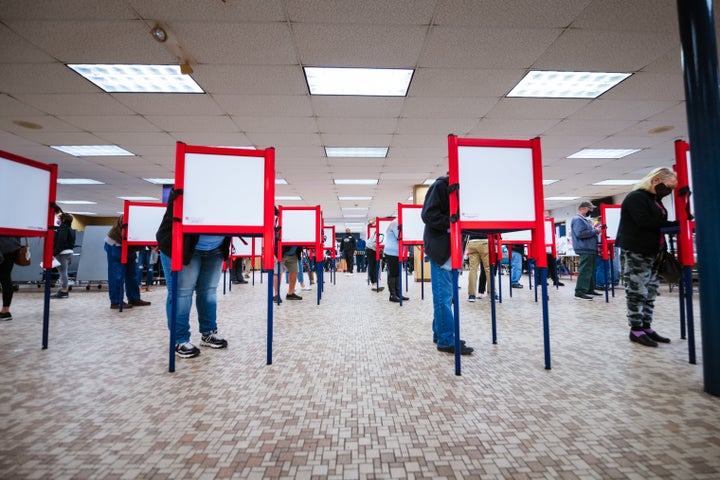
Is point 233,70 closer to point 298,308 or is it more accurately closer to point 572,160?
point 298,308

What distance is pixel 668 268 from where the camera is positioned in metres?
2.24

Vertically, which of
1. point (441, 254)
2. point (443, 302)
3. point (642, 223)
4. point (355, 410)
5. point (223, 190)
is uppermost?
point (223, 190)

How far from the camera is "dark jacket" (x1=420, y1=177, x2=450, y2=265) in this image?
210 centimetres

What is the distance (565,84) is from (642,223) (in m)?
2.53

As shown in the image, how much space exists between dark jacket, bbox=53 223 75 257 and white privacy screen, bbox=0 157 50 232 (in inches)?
162

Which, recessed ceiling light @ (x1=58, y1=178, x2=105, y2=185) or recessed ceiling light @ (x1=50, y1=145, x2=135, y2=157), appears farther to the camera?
recessed ceiling light @ (x1=58, y1=178, x2=105, y2=185)

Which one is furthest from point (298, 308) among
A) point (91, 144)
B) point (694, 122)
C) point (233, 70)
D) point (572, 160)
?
point (572, 160)

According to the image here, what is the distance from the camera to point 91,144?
598cm

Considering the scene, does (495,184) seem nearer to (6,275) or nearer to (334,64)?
(334,64)

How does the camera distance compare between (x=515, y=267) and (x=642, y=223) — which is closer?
(x=642, y=223)

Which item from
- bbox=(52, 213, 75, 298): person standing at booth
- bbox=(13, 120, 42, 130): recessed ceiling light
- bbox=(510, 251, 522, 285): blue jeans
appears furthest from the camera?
bbox=(510, 251, 522, 285): blue jeans

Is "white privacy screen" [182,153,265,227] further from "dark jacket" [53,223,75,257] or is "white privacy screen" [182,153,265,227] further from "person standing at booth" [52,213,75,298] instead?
"dark jacket" [53,223,75,257]

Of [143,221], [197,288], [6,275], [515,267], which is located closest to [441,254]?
[197,288]

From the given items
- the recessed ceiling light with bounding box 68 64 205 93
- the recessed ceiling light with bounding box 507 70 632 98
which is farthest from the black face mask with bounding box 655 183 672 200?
the recessed ceiling light with bounding box 68 64 205 93
